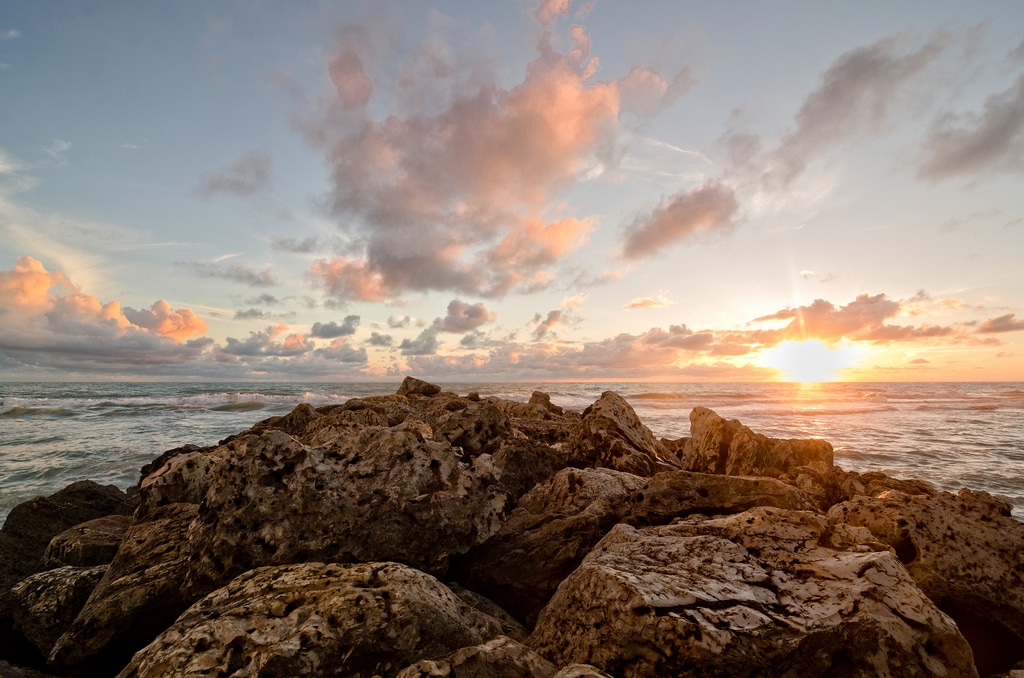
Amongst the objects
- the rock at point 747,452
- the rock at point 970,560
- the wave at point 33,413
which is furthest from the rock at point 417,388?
the wave at point 33,413

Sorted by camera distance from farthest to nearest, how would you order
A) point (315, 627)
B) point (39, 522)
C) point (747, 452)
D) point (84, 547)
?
point (747, 452)
point (39, 522)
point (84, 547)
point (315, 627)

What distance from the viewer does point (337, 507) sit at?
15.1 feet

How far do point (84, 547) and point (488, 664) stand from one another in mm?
6386

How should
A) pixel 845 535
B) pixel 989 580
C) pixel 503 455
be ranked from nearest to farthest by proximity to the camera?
1. pixel 845 535
2. pixel 989 580
3. pixel 503 455

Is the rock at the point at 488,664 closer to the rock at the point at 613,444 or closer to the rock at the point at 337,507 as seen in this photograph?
the rock at the point at 337,507

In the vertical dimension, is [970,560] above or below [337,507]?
below

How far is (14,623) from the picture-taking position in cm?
510

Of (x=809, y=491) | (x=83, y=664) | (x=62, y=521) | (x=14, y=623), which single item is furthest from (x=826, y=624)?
(x=62, y=521)

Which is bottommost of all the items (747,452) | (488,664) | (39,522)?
(39,522)

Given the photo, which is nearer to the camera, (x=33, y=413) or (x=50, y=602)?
(x=50, y=602)

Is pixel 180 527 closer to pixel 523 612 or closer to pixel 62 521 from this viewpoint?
pixel 523 612

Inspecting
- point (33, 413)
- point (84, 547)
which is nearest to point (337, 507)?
point (84, 547)

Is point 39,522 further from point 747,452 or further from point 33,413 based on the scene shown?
point 33,413

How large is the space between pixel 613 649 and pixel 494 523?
230 centimetres
